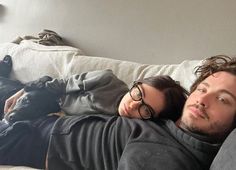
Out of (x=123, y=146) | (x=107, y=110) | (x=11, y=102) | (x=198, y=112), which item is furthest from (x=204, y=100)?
(x=11, y=102)

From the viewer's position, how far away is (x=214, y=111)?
983 mm

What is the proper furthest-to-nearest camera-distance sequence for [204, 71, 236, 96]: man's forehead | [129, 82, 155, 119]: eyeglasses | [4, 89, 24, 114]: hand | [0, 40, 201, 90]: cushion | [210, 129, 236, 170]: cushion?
[0, 40, 201, 90]: cushion, [4, 89, 24, 114]: hand, [129, 82, 155, 119]: eyeglasses, [204, 71, 236, 96]: man's forehead, [210, 129, 236, 170]: cushion

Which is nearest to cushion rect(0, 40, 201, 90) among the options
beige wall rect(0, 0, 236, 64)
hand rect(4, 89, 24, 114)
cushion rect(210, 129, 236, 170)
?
beige wall rect(0, 0, 236, 64)

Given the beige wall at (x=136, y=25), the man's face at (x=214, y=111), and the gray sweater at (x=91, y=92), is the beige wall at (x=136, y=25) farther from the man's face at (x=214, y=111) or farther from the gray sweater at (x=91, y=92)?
the man's face at (x=214, y=111)

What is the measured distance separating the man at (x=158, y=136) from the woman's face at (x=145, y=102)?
0.04 m

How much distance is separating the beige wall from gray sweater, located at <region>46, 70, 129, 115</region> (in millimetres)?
401

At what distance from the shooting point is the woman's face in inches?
45.3

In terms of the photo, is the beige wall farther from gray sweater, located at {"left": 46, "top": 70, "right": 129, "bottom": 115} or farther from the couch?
gray sweater, located at {"left": 46, "top": 70, "right": 129, "bottom": 115}

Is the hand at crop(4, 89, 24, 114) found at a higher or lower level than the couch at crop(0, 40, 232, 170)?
lower

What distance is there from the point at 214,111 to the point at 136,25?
90 cm

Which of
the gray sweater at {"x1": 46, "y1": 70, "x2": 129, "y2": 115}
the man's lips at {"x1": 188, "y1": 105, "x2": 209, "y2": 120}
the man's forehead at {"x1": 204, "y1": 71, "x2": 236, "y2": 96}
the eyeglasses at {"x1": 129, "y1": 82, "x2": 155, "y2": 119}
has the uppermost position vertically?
the man's forehead at {"x1": 204, "y1": 71, "x2": 236, "y2": 96}

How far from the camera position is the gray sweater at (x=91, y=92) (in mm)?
1312

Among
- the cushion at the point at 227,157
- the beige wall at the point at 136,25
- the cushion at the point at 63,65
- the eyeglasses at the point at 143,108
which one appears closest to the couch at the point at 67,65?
the cushion at the point at 63,65

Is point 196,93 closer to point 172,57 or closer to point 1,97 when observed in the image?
point 172,57
